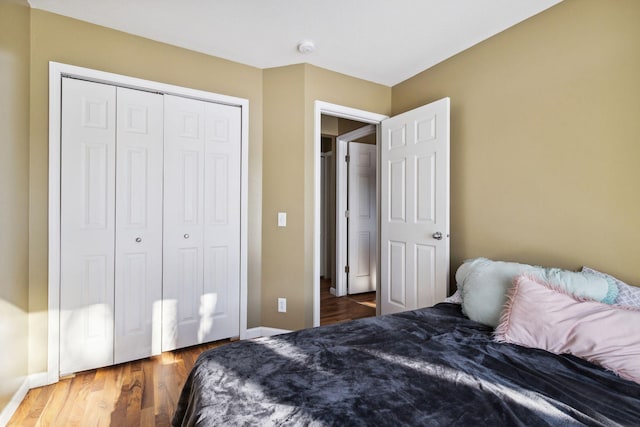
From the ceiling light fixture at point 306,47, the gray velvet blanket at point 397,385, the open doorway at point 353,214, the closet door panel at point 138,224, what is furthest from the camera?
the open doorway at point 353,214

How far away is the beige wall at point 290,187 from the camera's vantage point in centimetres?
270

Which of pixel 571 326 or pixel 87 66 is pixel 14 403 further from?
pixel 571 326

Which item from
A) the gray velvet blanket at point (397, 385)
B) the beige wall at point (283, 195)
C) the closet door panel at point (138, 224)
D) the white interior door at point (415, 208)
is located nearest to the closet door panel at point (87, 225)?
the closet door panel at point (138, 224)

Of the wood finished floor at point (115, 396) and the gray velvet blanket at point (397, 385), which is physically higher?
the gray velvet blanket at point (397, 385)

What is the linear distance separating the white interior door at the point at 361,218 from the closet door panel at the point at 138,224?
2.52m

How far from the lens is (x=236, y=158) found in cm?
266

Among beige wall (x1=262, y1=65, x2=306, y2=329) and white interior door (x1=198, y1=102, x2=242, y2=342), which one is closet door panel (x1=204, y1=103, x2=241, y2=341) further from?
beige wall (x1=262, y1=65, x2=306, y2=329)

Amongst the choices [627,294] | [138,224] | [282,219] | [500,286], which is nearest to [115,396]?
[138,224]

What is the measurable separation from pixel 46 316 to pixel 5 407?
1.75 ft

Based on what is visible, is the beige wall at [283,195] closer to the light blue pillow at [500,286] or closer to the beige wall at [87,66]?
the beige wall at [87,66]

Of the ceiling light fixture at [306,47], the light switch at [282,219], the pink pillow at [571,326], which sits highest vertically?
the ceiling light fixture at [306,47]

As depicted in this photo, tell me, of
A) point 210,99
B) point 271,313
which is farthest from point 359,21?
point 271,313

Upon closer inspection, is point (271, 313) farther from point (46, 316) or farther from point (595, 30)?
point (595, 30)

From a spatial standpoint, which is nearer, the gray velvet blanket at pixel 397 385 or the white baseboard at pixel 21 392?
the gray velvet blanket at pixel 397 385
